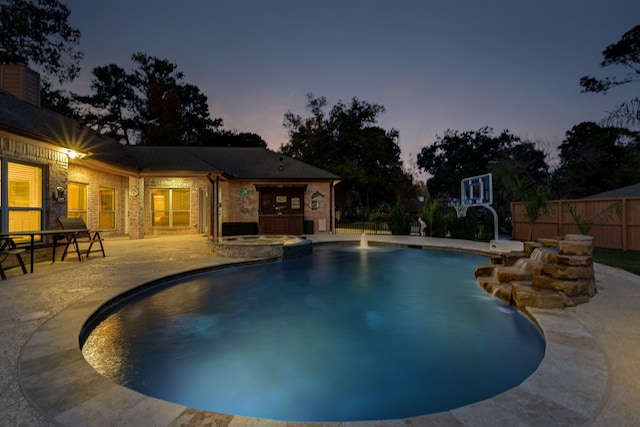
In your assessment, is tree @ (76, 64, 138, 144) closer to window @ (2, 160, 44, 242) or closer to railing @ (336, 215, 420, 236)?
railing @ (336, 215, 420, 236)

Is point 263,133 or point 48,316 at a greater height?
point 263,133

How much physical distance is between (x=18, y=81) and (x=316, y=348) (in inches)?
485

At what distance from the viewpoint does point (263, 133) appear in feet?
117

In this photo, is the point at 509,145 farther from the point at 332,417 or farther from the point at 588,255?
the point at 332,417

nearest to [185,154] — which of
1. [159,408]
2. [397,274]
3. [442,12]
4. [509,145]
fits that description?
[397,274]

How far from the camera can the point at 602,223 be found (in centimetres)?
994

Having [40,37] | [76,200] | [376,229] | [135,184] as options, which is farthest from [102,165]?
[40,37]

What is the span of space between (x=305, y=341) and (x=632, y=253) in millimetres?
10479

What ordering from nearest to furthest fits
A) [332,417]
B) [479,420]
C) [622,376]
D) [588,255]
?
[479,420]
[622,376]
[332,417]
[588,255]

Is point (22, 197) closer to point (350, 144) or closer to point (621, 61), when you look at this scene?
point (350, 144)

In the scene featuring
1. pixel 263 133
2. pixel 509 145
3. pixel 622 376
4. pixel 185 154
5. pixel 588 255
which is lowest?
pixel 622 376

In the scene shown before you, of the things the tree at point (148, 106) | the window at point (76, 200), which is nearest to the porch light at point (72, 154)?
the window at point (76, 200)

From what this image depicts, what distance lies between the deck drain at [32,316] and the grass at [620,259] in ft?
32.2

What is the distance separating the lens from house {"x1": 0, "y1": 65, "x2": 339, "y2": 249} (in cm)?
694
